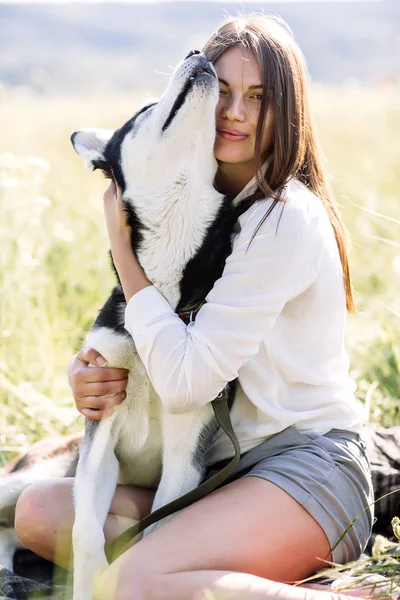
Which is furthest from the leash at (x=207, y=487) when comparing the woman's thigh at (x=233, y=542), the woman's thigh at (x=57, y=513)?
the woman's thigh at (x=57, y=513)

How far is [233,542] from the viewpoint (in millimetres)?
2320

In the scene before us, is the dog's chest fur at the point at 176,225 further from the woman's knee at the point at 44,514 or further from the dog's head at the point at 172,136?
the woman's knee at the point at 44,514

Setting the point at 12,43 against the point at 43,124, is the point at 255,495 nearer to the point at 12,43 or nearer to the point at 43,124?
the point at 43,124

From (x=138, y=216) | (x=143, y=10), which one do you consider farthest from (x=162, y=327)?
(x=143, y=10)

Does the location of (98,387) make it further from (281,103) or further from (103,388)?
(281,103)

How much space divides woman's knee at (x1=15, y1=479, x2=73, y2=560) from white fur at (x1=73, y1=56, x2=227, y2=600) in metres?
0.21

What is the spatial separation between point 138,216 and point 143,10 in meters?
70.6

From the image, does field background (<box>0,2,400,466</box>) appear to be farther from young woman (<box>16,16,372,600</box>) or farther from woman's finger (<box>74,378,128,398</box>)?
woman's finger (<box>74,378,128,398</box>)

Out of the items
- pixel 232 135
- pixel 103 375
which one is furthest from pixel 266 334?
pixel 232 135

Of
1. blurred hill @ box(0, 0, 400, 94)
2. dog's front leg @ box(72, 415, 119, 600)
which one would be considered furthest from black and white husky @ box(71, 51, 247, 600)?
blurred hill @ box(0, 0, 400, 94)

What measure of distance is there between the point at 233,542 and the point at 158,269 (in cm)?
91

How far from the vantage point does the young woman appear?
7.65ft

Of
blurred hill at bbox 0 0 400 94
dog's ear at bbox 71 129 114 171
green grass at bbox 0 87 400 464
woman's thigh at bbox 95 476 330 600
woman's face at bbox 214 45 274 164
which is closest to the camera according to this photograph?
woman's thigh at bbox 95 476 330 600

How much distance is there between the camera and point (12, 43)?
49.2 m
